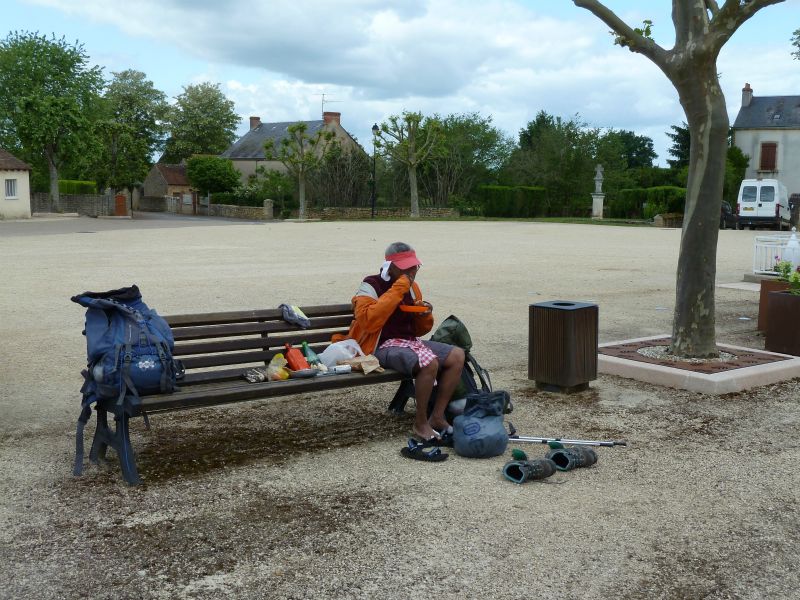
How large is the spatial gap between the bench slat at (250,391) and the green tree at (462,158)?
53261 mm

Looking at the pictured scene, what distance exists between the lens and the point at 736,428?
6.20 metres

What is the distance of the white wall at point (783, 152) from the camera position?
6488cm

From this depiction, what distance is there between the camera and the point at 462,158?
2493 inches

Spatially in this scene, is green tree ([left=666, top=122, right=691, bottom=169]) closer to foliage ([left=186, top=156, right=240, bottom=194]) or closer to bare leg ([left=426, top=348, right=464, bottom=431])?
foliage ([left=186, top=156, right=240, bottom=194])

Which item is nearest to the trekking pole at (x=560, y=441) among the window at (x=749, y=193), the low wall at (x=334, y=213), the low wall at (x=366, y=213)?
the window at (x=749, y=193)

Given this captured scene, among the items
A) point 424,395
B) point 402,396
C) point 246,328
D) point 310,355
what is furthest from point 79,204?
point 424,395

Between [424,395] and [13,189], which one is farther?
[13,189]

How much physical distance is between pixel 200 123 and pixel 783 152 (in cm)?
5168

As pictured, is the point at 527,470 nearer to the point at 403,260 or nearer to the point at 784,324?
the point at 403,260

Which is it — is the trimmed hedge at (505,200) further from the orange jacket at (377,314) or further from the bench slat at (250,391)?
the bench slat at (250,391)

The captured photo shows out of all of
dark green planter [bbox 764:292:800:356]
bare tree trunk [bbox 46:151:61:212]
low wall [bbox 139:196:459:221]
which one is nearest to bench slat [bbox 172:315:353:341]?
dark green planter [bbox 764:292:800:356]

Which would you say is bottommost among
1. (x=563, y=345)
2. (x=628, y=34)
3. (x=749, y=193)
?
(x=563, y=345)

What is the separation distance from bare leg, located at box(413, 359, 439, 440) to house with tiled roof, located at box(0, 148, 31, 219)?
51527 millimetres

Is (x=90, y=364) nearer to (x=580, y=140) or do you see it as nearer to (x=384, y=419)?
(x=384, y=419)
